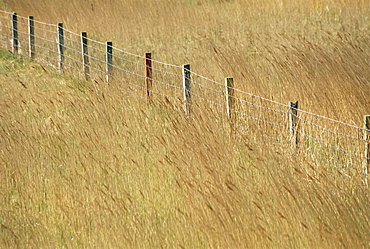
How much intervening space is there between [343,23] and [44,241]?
10178 mm

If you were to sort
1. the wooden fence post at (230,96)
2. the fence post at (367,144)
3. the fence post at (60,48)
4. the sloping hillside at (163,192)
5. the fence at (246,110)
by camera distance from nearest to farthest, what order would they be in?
the sloping hillside at (163,192) → the fence post at (367,144) → the fence at (246,110) → the wooden fence post at (230,96) → the fence post at (60,48)

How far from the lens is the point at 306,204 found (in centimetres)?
419

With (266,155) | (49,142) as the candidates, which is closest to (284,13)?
(49,142)

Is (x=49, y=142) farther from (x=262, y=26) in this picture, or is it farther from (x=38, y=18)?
(x=38, y=18)

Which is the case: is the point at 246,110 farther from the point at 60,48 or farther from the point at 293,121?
the point at 60,48

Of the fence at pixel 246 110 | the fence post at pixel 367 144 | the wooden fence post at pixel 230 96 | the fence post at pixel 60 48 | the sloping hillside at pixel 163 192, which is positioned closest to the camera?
the sloping hillside at pixel 163 192

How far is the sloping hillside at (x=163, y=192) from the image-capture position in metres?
4.14

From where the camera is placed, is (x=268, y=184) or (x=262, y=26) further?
(x=262, y=26)

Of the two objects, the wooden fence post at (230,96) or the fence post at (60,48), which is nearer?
the wooden fence post at (230,96)

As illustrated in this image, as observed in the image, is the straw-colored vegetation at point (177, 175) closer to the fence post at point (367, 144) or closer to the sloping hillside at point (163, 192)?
the sloping hillside at point (163, 192)

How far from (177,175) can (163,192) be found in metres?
0.21

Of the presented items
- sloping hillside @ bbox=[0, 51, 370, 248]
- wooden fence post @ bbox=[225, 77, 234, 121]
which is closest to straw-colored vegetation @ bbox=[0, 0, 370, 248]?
sloping hillside @ bbox=[0, 51, 370, 248]

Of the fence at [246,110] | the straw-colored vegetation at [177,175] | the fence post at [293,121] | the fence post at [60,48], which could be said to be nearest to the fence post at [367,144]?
the fence at [246,110]

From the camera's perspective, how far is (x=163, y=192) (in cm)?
496
